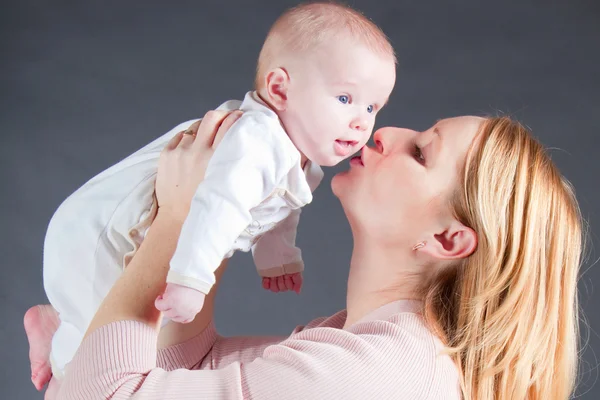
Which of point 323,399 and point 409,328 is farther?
point 409,328

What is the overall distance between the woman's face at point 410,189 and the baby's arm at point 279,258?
30 centimetres

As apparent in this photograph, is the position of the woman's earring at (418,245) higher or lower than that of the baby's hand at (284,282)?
higher

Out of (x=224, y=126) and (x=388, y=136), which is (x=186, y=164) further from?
(x=388, y=136)

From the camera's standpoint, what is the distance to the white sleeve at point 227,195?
1645mm

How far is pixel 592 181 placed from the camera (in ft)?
10.8

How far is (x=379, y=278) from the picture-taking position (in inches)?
75.0

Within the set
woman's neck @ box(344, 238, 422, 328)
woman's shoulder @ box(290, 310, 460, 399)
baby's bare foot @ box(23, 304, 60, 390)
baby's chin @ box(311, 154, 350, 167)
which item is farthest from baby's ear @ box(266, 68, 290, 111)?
baby's bare foot @ box(23, 304, 60, 390)

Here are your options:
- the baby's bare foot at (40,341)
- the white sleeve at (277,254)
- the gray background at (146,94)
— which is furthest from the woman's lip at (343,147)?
the gray background at (146,94)

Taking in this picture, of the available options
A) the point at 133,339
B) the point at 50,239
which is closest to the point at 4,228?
the point at 50,239

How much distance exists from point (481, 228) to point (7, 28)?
237 cm

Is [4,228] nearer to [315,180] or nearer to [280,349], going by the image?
[315,180]

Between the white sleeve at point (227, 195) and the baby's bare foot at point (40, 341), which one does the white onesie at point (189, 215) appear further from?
the baby's bare foot at point (40, 341)

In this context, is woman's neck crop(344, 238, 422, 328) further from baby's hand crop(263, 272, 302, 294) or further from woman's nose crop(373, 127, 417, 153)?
baby's hand crop(263, 272, 302, 294)

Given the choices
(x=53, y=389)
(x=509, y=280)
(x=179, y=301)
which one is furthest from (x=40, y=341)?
(x=509, y=280)
